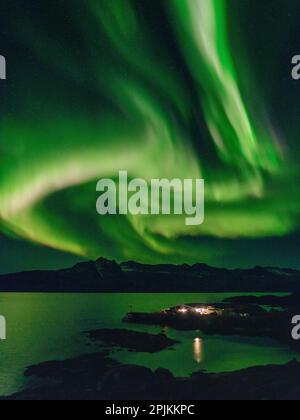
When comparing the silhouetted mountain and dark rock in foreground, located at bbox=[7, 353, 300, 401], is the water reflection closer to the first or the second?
dark rock in foreground, located at bbox=[7, 353, 300, 401]

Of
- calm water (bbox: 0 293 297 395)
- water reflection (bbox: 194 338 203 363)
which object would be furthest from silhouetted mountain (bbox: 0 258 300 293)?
water reflection (bbox: 194 338 203 363)

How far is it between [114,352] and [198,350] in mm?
533

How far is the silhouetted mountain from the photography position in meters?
2.53

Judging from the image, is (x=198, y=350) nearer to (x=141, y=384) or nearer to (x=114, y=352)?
(x=141, y=384)

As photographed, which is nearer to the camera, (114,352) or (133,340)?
(114,352)

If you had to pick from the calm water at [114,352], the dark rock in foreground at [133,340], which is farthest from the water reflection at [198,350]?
the dark rock in foreground at [133,340]

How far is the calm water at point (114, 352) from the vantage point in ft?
7.68

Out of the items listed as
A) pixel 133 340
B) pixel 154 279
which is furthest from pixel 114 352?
pixel 154 279

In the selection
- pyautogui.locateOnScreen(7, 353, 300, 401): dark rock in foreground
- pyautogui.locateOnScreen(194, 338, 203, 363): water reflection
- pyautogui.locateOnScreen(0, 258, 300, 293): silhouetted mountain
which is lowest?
pyautogui.locateOnScreen(7, 353, 300, 401): dark rock in foreground

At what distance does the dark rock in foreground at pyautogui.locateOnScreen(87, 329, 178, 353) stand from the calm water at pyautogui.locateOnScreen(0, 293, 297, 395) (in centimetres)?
4

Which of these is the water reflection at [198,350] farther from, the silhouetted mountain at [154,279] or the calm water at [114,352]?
the silhouetted mountain at [154,279]

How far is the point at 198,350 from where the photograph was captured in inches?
96.3
